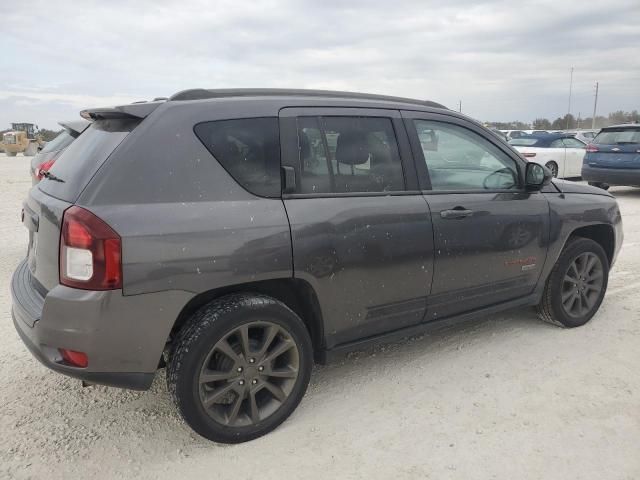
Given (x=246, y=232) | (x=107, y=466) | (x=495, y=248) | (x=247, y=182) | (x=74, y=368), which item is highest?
(x=247, y=182)

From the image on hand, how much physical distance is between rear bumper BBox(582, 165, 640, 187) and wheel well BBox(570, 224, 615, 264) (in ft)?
25.3

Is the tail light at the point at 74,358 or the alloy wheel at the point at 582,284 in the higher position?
the tail light at the point at 74,358

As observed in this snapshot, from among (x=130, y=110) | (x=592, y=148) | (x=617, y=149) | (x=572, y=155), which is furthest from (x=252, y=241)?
(x=572, y=155)

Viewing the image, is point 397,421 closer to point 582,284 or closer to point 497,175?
point 497,175

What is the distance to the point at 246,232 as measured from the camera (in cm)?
258

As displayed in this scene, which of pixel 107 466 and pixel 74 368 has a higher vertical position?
pixel 74 368

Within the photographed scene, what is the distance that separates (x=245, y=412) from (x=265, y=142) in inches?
56.2

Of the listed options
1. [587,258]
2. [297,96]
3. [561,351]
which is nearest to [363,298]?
[297,96]

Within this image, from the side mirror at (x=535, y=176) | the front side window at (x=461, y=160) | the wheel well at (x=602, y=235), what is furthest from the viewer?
the wheel well at (x=602, y=235)

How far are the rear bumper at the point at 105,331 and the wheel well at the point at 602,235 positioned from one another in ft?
11.1

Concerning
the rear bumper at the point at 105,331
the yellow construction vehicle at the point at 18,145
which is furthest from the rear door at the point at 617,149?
the yellow construction vehicle at the point at 18,145

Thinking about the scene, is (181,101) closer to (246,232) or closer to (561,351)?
(246,232)

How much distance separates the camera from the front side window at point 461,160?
341 cm

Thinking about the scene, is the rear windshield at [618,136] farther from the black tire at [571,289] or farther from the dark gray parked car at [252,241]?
the dark gray parked car at [252,241]
